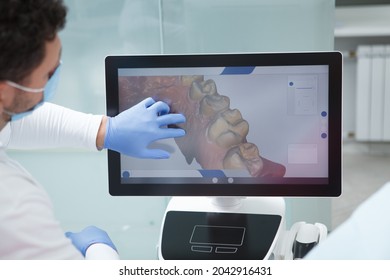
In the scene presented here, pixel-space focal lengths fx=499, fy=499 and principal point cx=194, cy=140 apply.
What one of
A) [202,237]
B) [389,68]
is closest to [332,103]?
[202,237]

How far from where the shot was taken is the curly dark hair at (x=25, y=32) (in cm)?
62

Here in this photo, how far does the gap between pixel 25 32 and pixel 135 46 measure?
963 mm

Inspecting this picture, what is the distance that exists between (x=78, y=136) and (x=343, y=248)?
702 millimetres

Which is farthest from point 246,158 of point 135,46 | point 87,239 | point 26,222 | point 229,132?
point 135,46

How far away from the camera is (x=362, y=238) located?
22.3 inches

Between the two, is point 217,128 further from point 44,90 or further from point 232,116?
point 44,90

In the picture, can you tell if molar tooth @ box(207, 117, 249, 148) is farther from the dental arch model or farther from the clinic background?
the clinic background

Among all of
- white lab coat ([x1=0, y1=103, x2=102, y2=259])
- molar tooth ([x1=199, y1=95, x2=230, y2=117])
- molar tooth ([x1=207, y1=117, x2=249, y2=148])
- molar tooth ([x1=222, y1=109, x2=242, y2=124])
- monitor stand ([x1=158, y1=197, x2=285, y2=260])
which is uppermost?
molar tooth ([x1=199, y1=95, x2=230, y2=117])

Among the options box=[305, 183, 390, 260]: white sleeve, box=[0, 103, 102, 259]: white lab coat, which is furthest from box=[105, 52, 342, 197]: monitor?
box=[305, 183, 390, 260]: white sleeve

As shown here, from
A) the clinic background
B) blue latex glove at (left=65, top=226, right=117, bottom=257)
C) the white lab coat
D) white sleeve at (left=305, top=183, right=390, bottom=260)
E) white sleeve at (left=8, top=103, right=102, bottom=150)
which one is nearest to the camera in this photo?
white sleeve at (left=305, top=183, right=390, bottom=260)

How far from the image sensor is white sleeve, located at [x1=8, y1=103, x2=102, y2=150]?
1090mm

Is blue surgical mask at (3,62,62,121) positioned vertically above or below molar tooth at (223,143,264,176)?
above

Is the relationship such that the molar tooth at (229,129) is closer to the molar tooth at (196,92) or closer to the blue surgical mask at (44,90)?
the molar tooth at (196,92)

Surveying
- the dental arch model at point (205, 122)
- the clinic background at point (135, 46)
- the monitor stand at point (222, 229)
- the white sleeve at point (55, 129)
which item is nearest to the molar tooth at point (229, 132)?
the dental arch model at point (205, 122)
